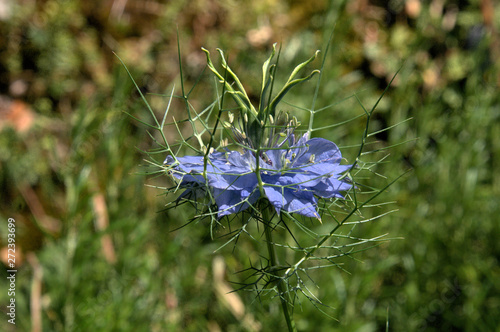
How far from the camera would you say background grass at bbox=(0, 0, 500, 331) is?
1960 millimetres

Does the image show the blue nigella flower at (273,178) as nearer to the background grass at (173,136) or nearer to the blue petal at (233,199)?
the blue petal at (233,199)

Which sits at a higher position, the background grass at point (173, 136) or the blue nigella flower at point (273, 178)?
the blue nigella flower at point (273, 178)

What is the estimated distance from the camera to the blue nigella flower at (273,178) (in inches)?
36.6

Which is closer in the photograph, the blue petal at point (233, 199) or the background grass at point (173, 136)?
the blue petal at point (233, 199)

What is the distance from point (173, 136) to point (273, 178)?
2.09 metres

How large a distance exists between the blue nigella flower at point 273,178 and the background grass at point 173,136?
32 centimetres

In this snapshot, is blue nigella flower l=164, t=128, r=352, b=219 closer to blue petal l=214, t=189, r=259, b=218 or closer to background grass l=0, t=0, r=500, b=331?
blue petal l=214, t=189, r=259, b=218

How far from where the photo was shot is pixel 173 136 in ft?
9.83

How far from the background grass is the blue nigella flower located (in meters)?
0.32

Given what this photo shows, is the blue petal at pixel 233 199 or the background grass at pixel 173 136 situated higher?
the blue petal at pixel 233 199

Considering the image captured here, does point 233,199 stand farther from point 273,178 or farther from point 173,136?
point 173,136

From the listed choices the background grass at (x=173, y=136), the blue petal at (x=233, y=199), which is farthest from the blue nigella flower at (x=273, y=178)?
the background grass at (x=173, y=136)

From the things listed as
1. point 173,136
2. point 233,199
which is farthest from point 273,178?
point 173,136

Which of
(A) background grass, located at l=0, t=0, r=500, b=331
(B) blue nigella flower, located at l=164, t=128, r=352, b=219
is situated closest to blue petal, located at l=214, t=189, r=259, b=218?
(B) blue nigella flower, located at l=164, t=128, r=352, b=219
